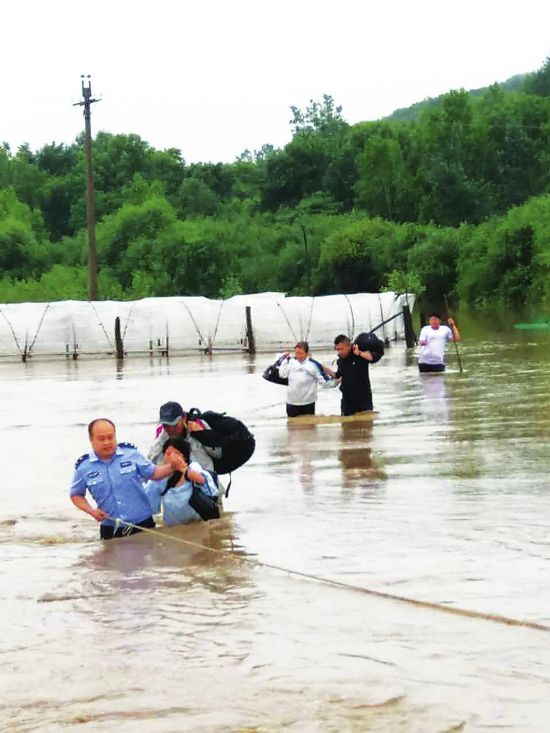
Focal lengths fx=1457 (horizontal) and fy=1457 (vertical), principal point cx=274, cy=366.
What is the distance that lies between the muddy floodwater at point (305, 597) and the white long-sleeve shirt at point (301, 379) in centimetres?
154

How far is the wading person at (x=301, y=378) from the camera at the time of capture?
19.1 meters

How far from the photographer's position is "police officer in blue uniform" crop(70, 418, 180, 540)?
9938 millimetres

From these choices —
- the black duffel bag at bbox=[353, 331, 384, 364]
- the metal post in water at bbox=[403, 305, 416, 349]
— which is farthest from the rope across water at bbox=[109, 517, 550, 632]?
the metal post in water at bbox=[403, 305, 416, 349]

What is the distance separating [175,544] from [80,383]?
75.6ft

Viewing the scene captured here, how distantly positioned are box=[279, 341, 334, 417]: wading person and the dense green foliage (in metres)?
45.6

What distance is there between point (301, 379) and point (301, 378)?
21 millimetres

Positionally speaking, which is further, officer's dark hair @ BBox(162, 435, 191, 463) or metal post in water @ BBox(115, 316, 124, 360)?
metal post in water @ BBox(115, 316, 124, 360)

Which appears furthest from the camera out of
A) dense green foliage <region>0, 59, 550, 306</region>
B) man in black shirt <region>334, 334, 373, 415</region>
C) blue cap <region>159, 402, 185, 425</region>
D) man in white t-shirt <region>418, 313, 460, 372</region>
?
dense green foliage <region>0, 59, 550, 306</region>

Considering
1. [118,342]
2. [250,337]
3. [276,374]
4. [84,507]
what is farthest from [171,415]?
[118,342]

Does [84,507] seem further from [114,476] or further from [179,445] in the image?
[179,445]

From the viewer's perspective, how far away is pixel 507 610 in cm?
800

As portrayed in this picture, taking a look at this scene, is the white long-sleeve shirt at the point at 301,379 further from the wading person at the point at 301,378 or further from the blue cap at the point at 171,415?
the blue cap at the point at 171,415

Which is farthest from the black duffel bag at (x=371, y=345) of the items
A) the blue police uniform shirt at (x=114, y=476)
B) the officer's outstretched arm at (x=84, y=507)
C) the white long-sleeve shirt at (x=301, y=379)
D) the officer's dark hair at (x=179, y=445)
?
the officer's outstretched arm at (x=84, y=507)

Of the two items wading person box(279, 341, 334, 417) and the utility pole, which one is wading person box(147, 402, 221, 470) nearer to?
wading person box(279, 341, 334, 417)
